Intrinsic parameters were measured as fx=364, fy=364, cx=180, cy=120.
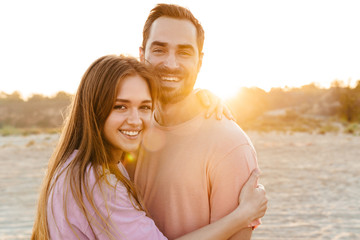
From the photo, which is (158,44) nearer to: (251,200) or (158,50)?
(158,50)

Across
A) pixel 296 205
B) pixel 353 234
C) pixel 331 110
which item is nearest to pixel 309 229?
pixel 353 234

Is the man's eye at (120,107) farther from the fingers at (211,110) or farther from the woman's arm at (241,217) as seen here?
the woman's arm at (241,217)

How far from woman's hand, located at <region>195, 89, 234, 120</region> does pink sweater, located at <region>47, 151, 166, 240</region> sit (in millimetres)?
962

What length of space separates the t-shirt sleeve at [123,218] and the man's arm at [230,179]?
1.68 ft

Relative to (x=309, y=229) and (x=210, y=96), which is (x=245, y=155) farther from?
(x=309, y=229)

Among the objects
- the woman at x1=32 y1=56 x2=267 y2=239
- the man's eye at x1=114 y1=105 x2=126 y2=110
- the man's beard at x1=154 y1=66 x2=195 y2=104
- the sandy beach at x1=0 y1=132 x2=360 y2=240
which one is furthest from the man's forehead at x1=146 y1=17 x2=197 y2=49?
the sandy beach at x1=0 y1=132 x2=360 y2=240

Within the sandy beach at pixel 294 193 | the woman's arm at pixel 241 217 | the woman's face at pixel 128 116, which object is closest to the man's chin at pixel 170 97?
→ the woman's face at pixel 128 116

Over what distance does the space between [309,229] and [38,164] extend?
34.7ft

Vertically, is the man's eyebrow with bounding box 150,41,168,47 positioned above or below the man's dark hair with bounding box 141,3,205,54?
below

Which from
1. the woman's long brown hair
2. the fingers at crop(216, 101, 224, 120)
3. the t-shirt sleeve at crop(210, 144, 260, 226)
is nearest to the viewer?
the woman's long brown hair

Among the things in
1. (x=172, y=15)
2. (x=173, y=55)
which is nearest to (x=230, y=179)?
(x=173, y=55)

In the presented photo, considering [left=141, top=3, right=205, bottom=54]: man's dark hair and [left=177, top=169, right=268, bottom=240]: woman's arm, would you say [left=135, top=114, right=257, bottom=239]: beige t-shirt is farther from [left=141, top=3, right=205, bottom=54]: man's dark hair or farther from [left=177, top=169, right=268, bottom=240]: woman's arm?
[left=141, top=3, right=205, bottom=54]: man's dark hair

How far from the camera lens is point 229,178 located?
2.47 m

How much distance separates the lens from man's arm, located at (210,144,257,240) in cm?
246
